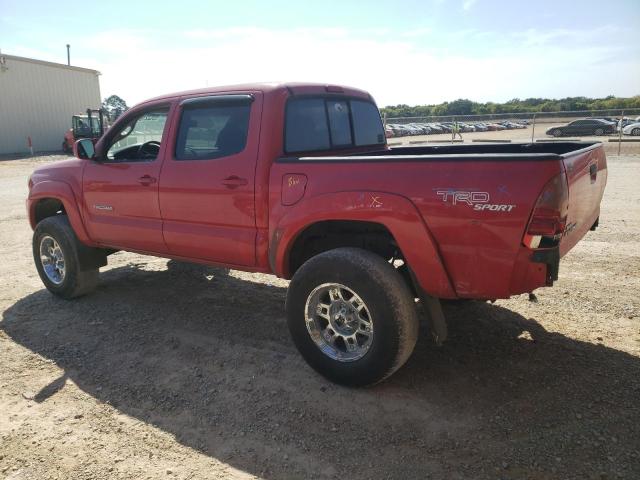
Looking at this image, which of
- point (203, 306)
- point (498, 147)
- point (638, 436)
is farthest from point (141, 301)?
point (638, 436)

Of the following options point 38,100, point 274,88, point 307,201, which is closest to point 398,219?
point 307,201

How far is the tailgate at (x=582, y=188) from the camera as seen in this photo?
9.02ft

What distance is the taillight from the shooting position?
2.45m

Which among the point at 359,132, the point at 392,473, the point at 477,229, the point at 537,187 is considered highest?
the point at 359,132

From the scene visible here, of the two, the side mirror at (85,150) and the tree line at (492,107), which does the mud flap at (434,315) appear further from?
the tree line at (492,107)

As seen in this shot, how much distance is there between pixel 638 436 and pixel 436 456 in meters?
1.09

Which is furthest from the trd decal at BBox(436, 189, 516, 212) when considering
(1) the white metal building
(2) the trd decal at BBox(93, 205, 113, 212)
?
(1) the white metal building

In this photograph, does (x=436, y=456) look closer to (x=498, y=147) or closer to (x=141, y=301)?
(x=498, y=147)

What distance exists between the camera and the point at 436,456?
Answer: 2.54 m

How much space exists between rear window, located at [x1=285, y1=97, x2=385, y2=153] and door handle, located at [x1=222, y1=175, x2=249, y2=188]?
39 centimetres

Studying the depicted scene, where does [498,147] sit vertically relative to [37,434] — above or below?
above

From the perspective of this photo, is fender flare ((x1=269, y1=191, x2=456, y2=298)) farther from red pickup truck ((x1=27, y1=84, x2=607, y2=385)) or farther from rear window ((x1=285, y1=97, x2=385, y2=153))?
rear window ((x1=285, y1=97, x2=385, y2=153))

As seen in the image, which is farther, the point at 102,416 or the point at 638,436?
the point at 102,416

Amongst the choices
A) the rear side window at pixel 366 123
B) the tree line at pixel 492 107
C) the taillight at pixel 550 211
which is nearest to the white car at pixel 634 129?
the tree line at pixel 492 107
